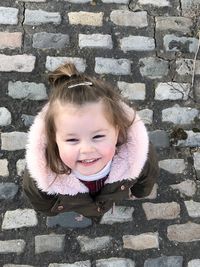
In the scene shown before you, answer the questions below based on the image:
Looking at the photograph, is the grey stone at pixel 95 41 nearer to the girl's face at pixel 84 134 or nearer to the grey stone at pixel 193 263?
the girl's face at pixel 84 134

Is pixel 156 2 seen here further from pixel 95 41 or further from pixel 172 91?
pixel 172 91

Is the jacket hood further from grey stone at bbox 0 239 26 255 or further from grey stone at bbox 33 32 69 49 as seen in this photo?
grey stone at bbox 33 32 69 49

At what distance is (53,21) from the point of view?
376 centimetres

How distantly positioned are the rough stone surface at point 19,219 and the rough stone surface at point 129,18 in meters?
1.61

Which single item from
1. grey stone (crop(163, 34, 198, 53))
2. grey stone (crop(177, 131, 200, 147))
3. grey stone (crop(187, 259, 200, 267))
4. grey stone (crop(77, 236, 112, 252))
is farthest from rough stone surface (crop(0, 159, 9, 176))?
grey stone (crop(163, 34, 198, 53))

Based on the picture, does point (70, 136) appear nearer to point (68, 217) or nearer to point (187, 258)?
point (68, 217)

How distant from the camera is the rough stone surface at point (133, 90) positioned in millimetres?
3547

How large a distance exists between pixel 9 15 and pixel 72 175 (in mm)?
1728

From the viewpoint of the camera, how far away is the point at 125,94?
3543 millimetres

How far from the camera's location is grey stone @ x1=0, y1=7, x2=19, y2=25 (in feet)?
12.3

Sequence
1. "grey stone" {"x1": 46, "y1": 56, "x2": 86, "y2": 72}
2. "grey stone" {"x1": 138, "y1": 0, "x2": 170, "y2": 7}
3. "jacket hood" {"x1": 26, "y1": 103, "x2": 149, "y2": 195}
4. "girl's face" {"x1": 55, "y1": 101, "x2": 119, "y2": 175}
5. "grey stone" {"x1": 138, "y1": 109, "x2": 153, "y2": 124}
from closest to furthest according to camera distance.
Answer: "girl's face" {"x1": 55, "y1": 101, "x2": 119, "y2": 175}
"jacket hood" {"x1": 26, "y1": 103, "x2": 149, "y2": 195}
"grey stone" {"x1": 138, "y1": 109, "x2": 153, "y2": 124}
"grey stone" {"x1": 46, "y1": 56, "x2": 86, "y2": 72}
"grey stone" {"x1": 138, "y1": 0, "x2": 170, "y2": 7}

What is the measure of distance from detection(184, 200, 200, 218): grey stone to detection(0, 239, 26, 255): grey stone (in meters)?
1.10

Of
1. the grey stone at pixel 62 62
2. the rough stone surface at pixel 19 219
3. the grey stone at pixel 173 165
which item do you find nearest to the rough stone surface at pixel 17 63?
the grey stone at pixel 62 62

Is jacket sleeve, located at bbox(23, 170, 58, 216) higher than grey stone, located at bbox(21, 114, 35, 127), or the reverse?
grey stone, located at bbox(21, 114, 35, 127)
